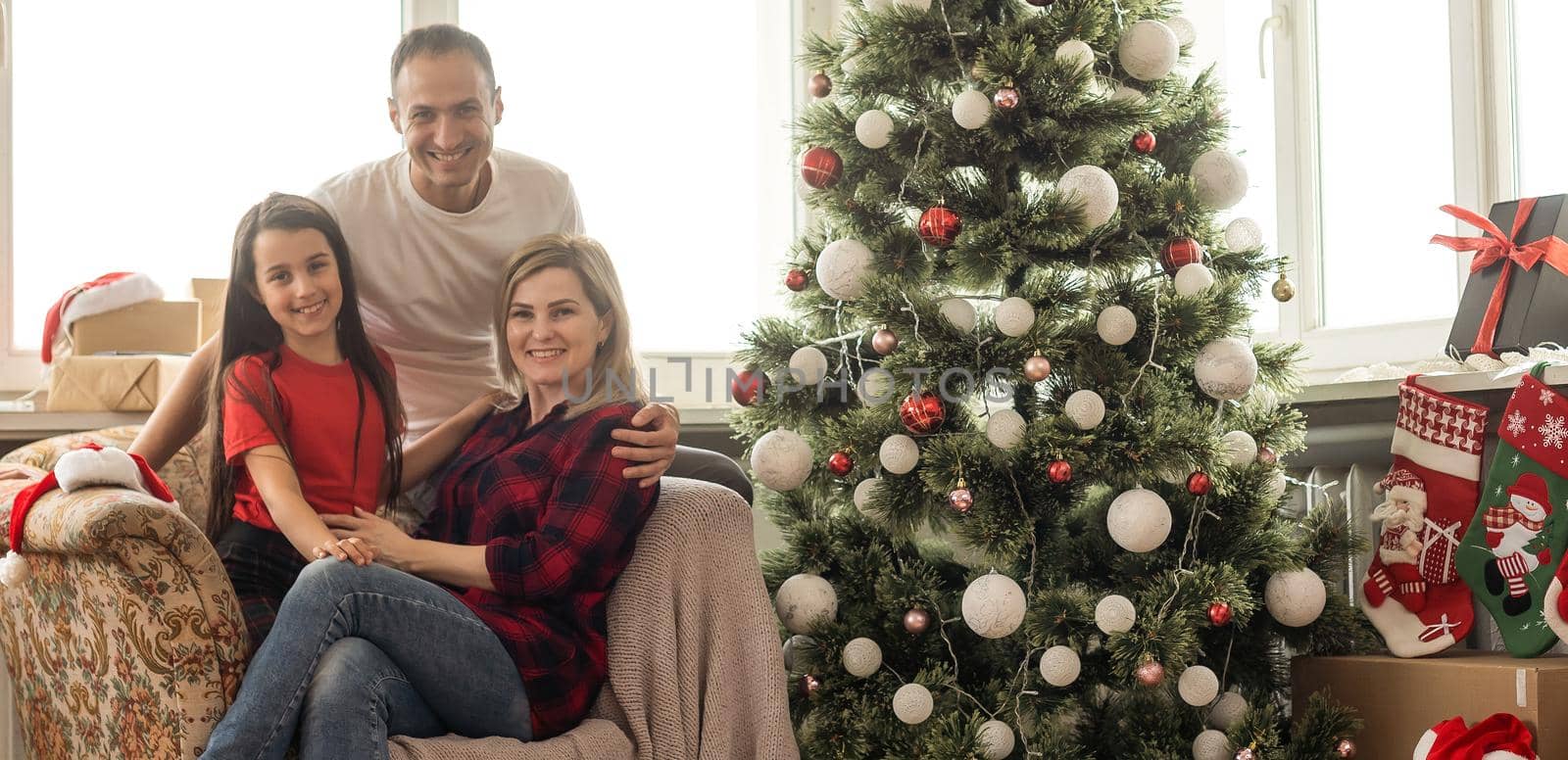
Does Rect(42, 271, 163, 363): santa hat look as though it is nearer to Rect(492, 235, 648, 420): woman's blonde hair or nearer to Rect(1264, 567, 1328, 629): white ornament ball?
Rect(492, 235, 648, 420): woman's blonde hair

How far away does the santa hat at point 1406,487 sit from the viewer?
195 centimetres

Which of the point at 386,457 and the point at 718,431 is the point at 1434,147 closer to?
the point at 718,431

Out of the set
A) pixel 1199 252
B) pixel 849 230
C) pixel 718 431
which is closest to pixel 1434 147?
pixel 1199 252

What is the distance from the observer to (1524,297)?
200cm

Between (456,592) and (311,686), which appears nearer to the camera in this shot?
(311,686)

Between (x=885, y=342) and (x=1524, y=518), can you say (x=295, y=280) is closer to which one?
(x=885, y=342)

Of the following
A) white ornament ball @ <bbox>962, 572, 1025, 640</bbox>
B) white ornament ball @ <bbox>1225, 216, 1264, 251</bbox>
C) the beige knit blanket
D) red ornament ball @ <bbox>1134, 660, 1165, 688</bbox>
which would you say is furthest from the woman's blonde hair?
white ornament ball @ <bbox>1225, 216, 1264, 251</bbox>

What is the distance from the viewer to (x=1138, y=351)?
1919 mm

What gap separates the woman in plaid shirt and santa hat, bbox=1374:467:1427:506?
1.07 meters

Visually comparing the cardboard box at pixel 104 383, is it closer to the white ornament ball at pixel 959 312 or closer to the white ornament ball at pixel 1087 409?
the white ornament ball at pixel 959 312

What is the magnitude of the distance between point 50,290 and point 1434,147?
2.65 metres

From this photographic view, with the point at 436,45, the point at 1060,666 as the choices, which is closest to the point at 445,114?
the point at 436,45

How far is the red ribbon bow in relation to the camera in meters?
1.97

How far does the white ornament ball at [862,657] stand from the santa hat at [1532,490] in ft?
2.88
